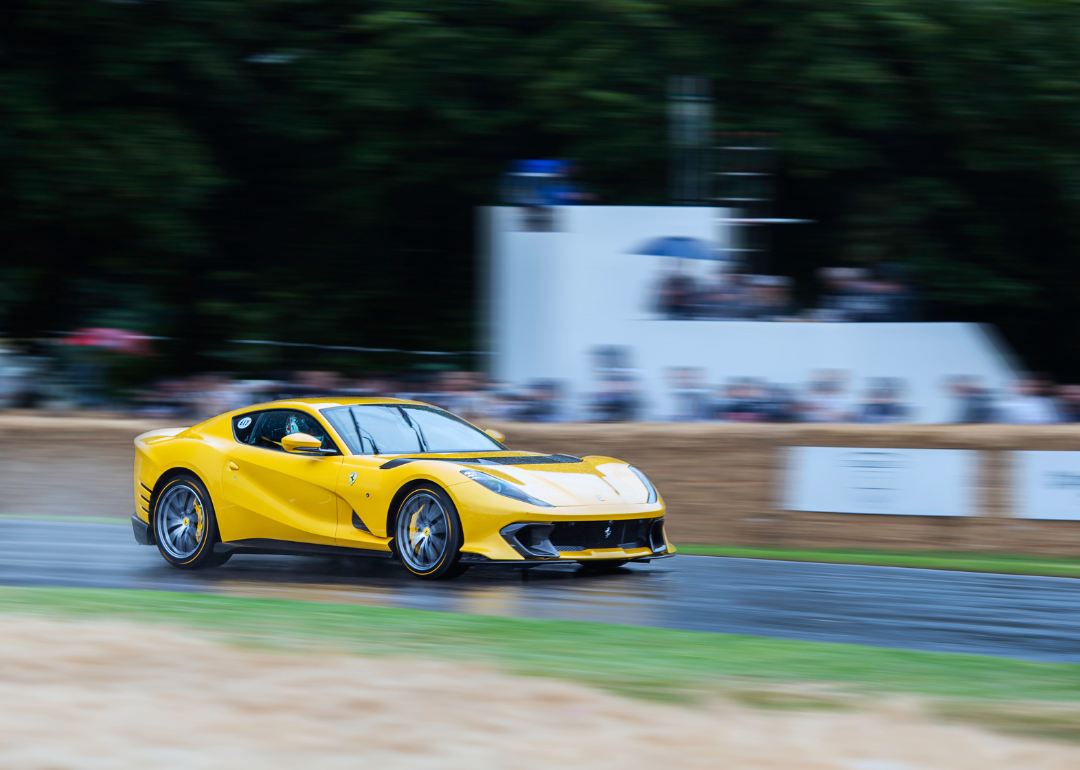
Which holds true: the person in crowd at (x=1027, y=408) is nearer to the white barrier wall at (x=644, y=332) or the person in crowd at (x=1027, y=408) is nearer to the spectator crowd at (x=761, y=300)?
the white barrier wall at (x=644, y=332)

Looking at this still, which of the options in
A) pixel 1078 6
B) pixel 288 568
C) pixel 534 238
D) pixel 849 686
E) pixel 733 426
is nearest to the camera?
pixel 849 686

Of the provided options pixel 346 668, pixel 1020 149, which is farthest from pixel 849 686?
pixel 1020 149

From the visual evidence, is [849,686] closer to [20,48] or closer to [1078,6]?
[1078,6]

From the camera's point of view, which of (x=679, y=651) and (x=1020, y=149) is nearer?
(x=679, y=651)

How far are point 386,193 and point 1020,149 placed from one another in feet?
32.9

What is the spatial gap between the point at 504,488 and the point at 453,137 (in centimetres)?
1329

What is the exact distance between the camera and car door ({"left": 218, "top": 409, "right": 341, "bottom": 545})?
9.43m

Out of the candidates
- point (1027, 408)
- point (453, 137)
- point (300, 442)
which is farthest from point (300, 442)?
point (453, 137)

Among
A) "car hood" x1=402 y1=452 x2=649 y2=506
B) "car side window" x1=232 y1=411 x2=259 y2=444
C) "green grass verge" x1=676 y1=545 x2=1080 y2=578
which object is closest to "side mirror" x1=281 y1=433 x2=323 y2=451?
"car hood" x1=402 y1=452 x2=649 y2=506

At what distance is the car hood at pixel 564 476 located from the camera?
29.4 ft

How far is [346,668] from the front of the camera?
5523 mm

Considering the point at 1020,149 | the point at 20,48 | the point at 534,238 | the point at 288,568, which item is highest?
the point at 20,48

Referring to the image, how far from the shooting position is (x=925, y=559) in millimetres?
11406

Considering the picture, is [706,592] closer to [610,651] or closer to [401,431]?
[401,431]
